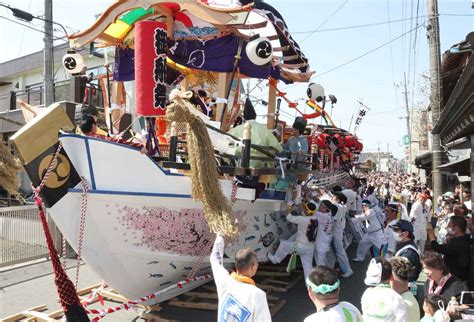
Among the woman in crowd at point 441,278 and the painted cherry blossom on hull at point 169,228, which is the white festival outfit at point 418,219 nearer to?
the woman in crowd at point 441,278

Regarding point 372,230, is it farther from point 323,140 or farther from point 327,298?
point 327,298

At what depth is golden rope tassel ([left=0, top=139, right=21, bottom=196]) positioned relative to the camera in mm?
5715

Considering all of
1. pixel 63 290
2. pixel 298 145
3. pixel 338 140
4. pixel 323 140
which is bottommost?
pixel 63 290

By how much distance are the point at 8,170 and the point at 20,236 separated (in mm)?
2638

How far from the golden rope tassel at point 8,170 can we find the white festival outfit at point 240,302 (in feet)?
14.1

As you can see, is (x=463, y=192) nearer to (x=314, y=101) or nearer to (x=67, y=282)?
(x=314, y=101)

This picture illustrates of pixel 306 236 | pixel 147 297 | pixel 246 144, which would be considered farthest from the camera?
pixel 306 236

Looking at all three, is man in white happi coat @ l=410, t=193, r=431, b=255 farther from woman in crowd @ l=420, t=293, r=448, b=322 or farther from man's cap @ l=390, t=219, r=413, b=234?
woman in crowd @ l=420, t=293, r=448, b=322

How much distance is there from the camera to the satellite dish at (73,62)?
20.6 ft

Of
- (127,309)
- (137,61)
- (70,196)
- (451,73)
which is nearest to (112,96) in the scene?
(137,61)

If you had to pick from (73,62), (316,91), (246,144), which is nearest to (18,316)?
(246,144)

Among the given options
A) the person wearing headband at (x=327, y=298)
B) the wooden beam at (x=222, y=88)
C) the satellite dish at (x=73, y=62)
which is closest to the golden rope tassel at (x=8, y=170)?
the satellite dish at (x=73, y=62)

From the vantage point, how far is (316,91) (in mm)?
8820

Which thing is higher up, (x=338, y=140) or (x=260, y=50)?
(x=260, y=50)
